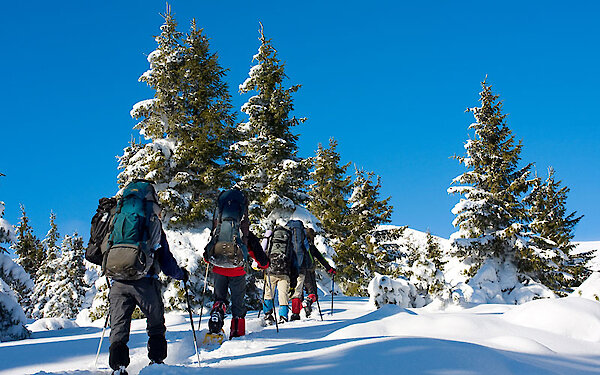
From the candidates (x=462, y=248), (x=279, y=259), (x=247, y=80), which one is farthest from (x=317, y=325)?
(x=247, y=80)

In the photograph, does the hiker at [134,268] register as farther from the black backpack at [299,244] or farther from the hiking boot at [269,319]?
the black backpack at [299,244]

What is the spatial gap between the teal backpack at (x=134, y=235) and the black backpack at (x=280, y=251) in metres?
4.25

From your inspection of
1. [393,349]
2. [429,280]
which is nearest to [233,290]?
[393,349]

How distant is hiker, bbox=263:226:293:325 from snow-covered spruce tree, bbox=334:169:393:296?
→ 17022 mm

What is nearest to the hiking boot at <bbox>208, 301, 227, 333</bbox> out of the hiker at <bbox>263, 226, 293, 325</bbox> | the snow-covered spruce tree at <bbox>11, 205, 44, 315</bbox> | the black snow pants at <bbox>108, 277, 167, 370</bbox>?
the black snow pants at <bbox>108, 277, 167, 370</bbox>

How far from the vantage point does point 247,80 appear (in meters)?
22.1

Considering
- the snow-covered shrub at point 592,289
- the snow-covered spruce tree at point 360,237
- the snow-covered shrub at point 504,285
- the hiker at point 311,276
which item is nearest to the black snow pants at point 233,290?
the hiker at point 311,276

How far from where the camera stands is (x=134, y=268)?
4.32m

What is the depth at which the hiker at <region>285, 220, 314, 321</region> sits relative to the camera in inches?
355

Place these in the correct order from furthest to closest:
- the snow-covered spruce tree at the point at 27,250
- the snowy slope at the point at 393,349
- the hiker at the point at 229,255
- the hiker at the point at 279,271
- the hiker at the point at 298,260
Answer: the snow-covered spruce tree at the point at 27,250 < the hiker at the point at 298,260 < the hiker at the point at 279,271 < the hiker at the point at 229,255 < the snowy slope at the point at 393,349

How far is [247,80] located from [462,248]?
14.2 m

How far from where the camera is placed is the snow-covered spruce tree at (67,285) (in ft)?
95.2

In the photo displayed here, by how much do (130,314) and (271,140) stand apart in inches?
663

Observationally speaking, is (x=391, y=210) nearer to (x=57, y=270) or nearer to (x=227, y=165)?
(x=227, y=165)
